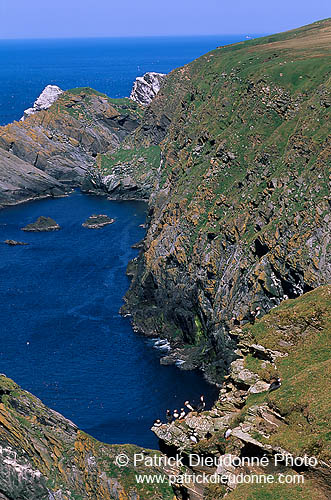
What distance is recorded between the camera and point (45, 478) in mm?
43594

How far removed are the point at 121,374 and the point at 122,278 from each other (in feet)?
131

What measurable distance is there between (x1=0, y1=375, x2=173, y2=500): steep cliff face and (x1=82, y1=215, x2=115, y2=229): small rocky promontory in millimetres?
123270

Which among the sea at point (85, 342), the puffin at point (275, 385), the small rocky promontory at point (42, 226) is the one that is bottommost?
the sea at point (85, 342)

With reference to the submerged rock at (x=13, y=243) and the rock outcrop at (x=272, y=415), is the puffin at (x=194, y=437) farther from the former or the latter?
the submerged rock at (x=13, y=243)

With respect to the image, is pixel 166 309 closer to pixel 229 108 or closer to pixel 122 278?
pixel 122 278

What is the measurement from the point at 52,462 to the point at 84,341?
6189 cm

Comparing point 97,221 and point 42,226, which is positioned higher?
point 97,221

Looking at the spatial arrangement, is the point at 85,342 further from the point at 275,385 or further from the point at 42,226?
the point at 275,385

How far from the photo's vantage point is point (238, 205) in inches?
4097

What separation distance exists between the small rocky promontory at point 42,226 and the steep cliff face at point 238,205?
4093 centimetres

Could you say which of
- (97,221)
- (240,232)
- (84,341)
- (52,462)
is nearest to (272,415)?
(52,462)

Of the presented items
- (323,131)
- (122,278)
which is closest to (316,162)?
(323,131)

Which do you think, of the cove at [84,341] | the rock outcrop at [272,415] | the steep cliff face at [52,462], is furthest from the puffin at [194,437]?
the cove at [84,341]

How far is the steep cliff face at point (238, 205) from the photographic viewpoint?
8875 cm
